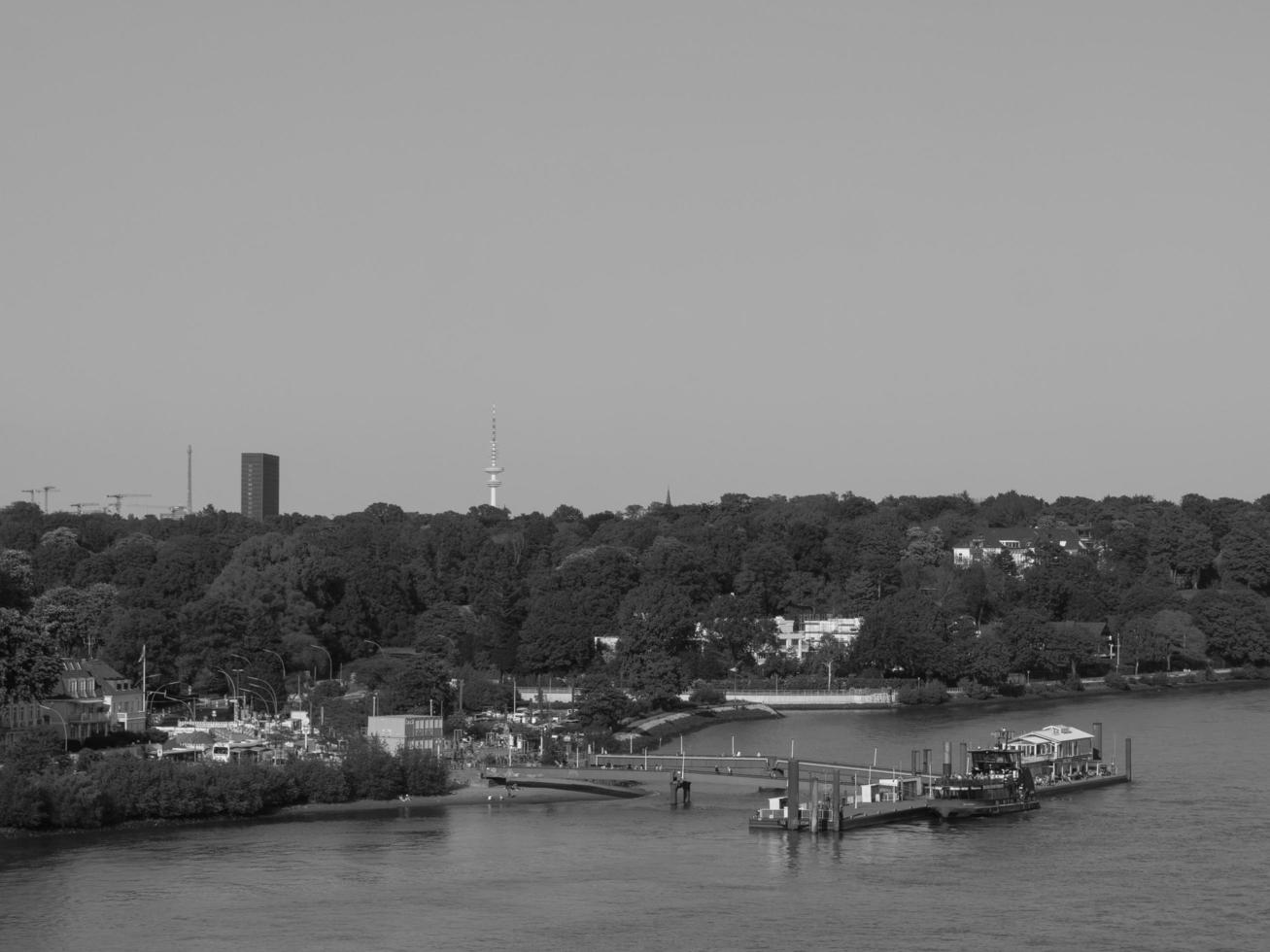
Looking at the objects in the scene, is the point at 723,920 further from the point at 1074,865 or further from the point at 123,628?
the point at 123,628

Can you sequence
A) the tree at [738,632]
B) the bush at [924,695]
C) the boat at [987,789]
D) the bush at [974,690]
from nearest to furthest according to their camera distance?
the boat at [987,789] → the bush at [924,695] → the bush at [974,690] → the tree at [738,632]

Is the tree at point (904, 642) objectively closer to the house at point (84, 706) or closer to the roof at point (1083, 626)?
the roof at point (1083, 626)

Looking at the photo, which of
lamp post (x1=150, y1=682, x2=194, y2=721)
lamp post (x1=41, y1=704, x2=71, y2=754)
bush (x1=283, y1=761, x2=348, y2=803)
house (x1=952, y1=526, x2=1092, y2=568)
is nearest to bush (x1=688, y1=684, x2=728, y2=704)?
lamp post (x1=150, y1=682, x2=194, y2=721)

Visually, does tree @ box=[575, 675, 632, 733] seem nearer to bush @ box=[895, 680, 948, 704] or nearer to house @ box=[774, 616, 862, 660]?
bush @ box=[895, 680, 948, 704]

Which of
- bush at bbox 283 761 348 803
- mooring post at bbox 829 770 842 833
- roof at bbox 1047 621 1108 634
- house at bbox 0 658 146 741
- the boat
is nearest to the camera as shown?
mooring post at bbox 829 770 842 833

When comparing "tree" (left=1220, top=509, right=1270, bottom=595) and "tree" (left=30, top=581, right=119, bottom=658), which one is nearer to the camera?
"tree" (left=30, top=581, right=119, bottom=658)

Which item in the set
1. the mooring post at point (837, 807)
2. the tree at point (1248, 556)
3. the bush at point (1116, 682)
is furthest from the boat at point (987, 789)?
the tree at point (1248, 556)
